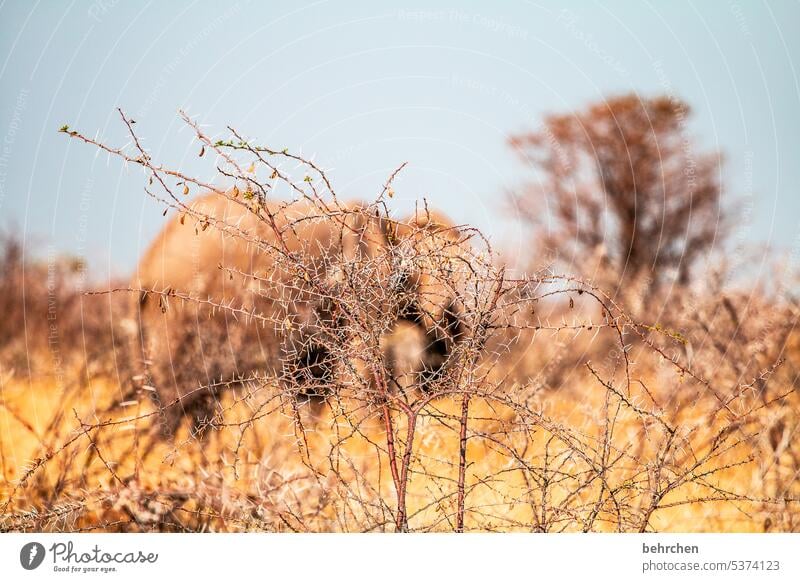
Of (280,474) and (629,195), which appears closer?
(280,474)
